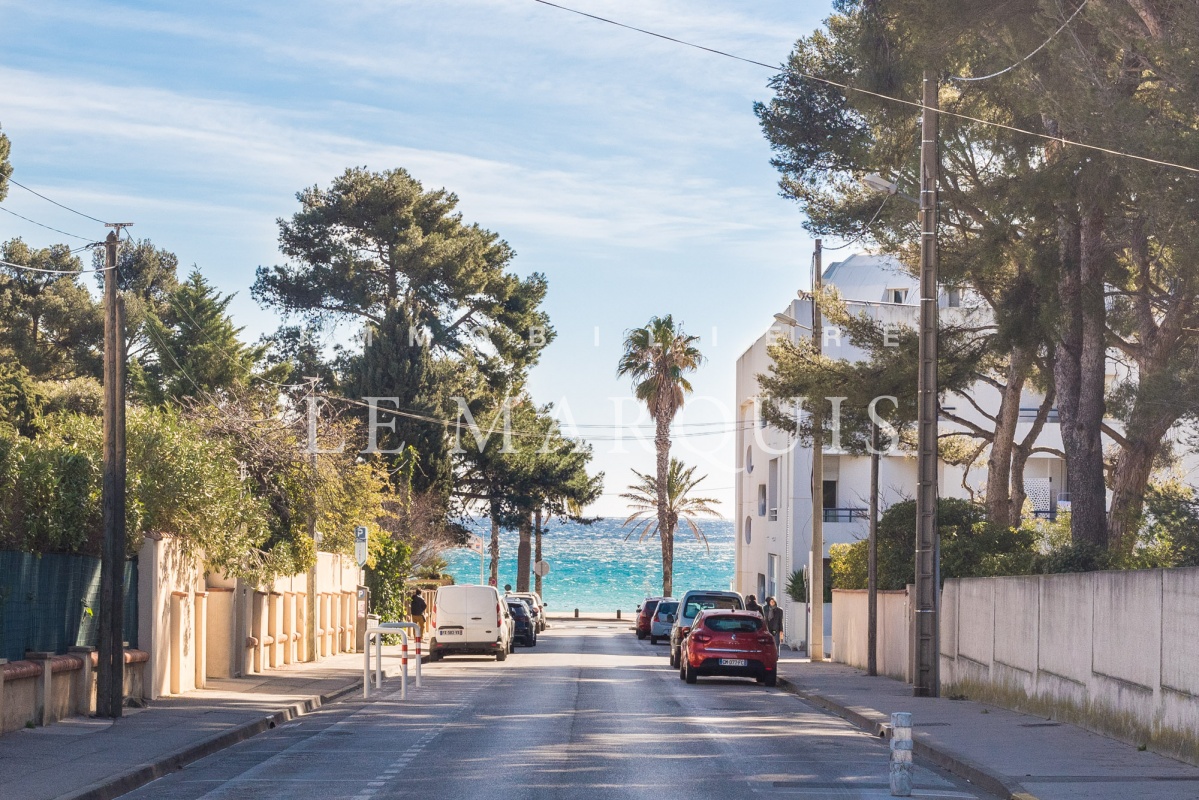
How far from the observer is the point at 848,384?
30.8 m

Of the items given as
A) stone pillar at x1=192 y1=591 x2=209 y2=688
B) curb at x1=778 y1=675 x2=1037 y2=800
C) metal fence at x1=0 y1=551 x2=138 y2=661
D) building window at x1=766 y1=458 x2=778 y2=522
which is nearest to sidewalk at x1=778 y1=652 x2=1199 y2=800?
curb at x1=778 y1=675 x2=1037 y2=800

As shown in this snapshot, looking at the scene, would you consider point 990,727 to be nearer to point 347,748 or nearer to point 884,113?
point 347,748

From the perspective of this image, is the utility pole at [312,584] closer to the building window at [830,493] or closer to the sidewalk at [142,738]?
the sidewalk at [142,738]

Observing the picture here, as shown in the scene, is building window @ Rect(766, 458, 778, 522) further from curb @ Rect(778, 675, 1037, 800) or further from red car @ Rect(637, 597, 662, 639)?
curb @ Rect(778, 675, 1037, 800)

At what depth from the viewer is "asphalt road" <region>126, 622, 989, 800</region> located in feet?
43.1

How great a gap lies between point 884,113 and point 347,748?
16.2 m

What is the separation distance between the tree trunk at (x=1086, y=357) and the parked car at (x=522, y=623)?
966 inches

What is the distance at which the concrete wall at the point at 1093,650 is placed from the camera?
49.8 ft

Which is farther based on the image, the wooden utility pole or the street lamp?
the street lamp

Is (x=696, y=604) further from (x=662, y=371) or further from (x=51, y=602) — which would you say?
(x=662, y=371)

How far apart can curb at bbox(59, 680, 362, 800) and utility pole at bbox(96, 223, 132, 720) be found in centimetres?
191

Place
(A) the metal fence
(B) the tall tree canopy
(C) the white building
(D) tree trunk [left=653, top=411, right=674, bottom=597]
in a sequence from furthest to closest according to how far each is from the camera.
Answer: (D) tree trunk [left=653, top=411, right=674, bottom=597]
(C) the white building
(B) the tall tree canopy
(A) the metal fence

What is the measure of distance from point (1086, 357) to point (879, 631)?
9.65m

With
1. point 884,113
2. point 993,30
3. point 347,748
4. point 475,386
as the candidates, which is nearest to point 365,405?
point 475,386
